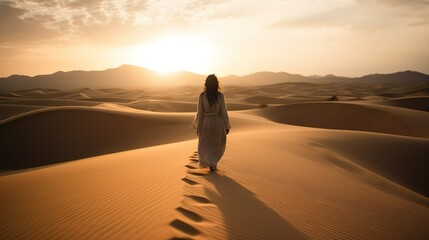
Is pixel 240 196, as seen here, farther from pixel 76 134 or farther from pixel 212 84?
pixel 76 134

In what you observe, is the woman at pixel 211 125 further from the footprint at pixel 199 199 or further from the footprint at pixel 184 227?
the footprint at pixel 184 227

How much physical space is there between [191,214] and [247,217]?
2.27ft

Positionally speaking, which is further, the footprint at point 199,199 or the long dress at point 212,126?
the long dress at point 212,126

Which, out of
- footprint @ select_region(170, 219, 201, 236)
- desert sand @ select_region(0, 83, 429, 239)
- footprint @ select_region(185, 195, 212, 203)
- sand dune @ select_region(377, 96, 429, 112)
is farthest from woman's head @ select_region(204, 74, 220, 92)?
sand dune @ select_region(377, 96, 429, 112)

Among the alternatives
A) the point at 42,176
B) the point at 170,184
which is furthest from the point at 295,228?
the point at 42,176

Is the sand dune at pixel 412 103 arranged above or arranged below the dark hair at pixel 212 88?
below

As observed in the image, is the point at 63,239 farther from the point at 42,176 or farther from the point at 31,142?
the point at 31,142

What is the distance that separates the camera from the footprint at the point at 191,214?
3.34 m

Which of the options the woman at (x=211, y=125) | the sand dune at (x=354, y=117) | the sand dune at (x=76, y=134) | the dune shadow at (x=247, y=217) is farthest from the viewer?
the sand dune at (x=354, y=117)

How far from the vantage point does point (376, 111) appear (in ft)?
78.5

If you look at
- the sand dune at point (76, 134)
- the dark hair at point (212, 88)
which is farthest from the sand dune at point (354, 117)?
the dark hair at point (212, 88)

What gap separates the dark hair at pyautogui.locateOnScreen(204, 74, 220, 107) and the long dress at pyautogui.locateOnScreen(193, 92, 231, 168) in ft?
0.29

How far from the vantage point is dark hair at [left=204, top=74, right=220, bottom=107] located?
547 cm

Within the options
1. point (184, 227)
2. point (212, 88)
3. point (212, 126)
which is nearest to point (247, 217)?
point (184, 227)
